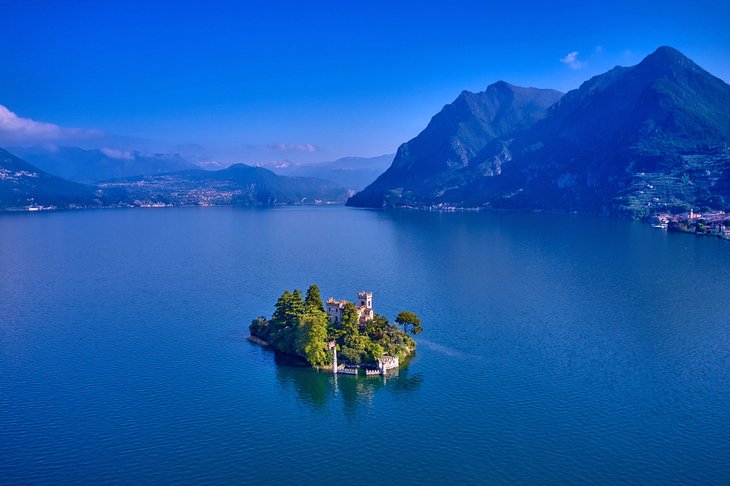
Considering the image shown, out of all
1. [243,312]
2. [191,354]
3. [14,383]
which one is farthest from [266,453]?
[243,312]

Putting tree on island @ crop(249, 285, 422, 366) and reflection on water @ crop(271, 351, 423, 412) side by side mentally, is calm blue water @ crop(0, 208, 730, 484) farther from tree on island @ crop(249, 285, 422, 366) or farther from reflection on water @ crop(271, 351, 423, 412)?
tree on island @ crop(249, 285, 422, 366)

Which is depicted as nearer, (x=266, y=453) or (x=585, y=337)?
(x=266, y=453)

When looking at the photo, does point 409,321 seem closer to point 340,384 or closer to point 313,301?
point 313,301

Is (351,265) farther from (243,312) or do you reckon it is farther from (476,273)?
(243,312)

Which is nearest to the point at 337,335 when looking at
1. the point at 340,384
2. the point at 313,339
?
the point at 313,339

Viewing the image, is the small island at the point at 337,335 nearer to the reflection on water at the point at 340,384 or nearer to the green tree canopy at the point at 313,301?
the green tree canopy at the point at 313,301

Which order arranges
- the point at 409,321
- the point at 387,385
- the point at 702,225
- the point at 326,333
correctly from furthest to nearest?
1. the point at 702,225
2. the point at 409,321
3. the point at 326,333
4. the point at 387,385

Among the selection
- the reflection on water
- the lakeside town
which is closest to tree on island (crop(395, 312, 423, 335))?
the reflection on water

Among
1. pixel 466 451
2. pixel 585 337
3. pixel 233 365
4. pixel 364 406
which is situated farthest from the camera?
pixel 585 337
